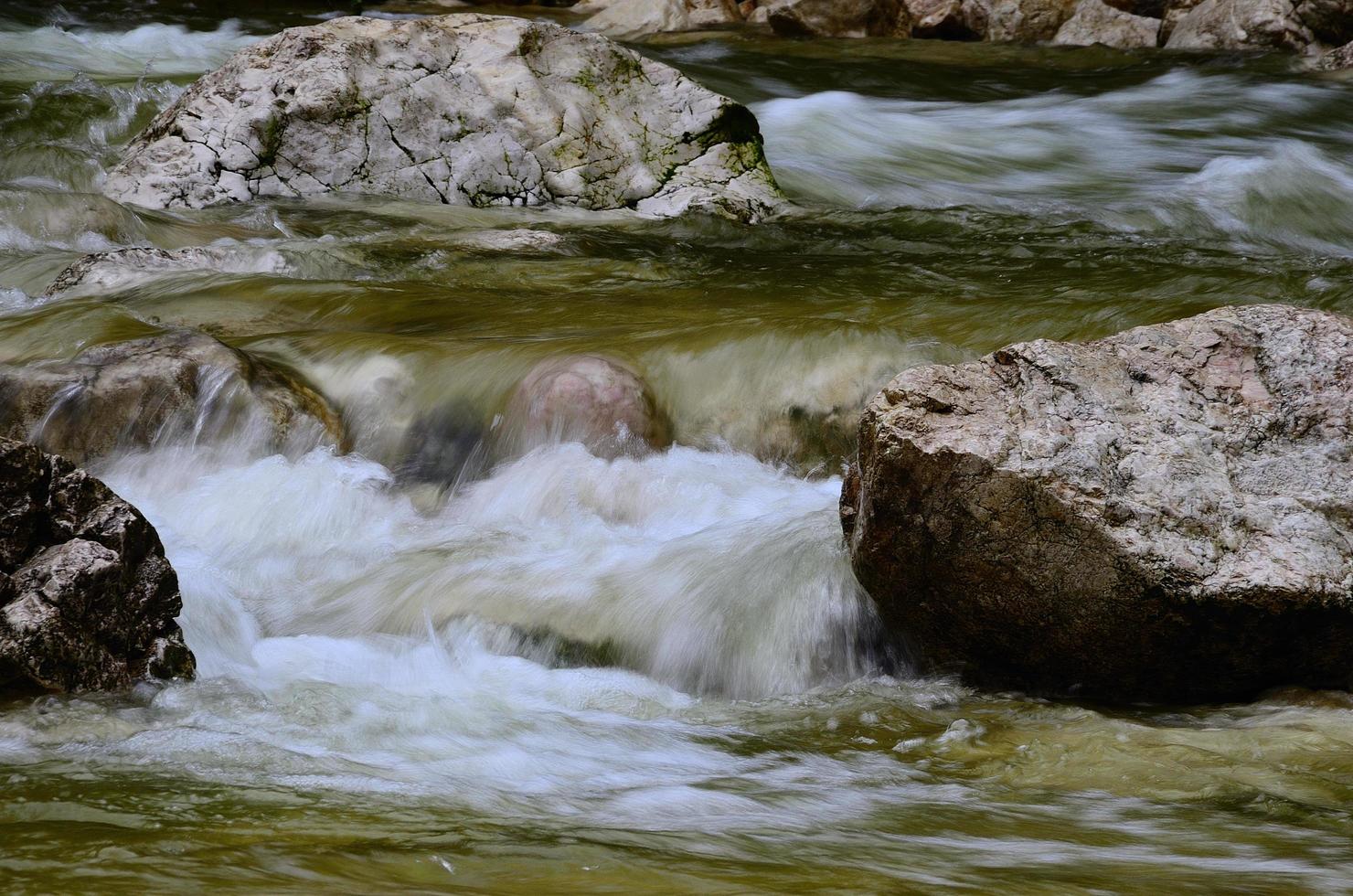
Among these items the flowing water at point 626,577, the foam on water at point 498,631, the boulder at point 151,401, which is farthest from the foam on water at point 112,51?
the foam on water at point 498,631

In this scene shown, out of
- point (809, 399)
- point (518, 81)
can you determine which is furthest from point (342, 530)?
point (518, 81)

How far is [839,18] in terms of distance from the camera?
55.0ft

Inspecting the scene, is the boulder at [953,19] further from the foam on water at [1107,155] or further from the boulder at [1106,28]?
the foam on water at [1107,155]

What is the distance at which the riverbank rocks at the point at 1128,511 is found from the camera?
3.44 meters

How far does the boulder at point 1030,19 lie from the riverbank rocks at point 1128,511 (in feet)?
44.8

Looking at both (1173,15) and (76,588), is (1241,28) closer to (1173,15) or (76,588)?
(1173,15)

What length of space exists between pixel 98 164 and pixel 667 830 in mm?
8333

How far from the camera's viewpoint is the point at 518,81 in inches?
343

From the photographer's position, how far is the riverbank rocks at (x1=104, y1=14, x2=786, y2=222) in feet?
27.7

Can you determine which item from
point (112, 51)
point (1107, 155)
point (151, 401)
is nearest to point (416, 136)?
point (151, 401)

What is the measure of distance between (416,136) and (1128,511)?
20.4 ft

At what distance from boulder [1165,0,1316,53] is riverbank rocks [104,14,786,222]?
7.84 m

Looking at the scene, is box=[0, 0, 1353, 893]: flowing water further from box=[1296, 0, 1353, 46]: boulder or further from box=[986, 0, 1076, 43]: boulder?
box=[986, 0, 1076, 43]: boulder

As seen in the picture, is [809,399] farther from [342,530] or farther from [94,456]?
[94,456]
